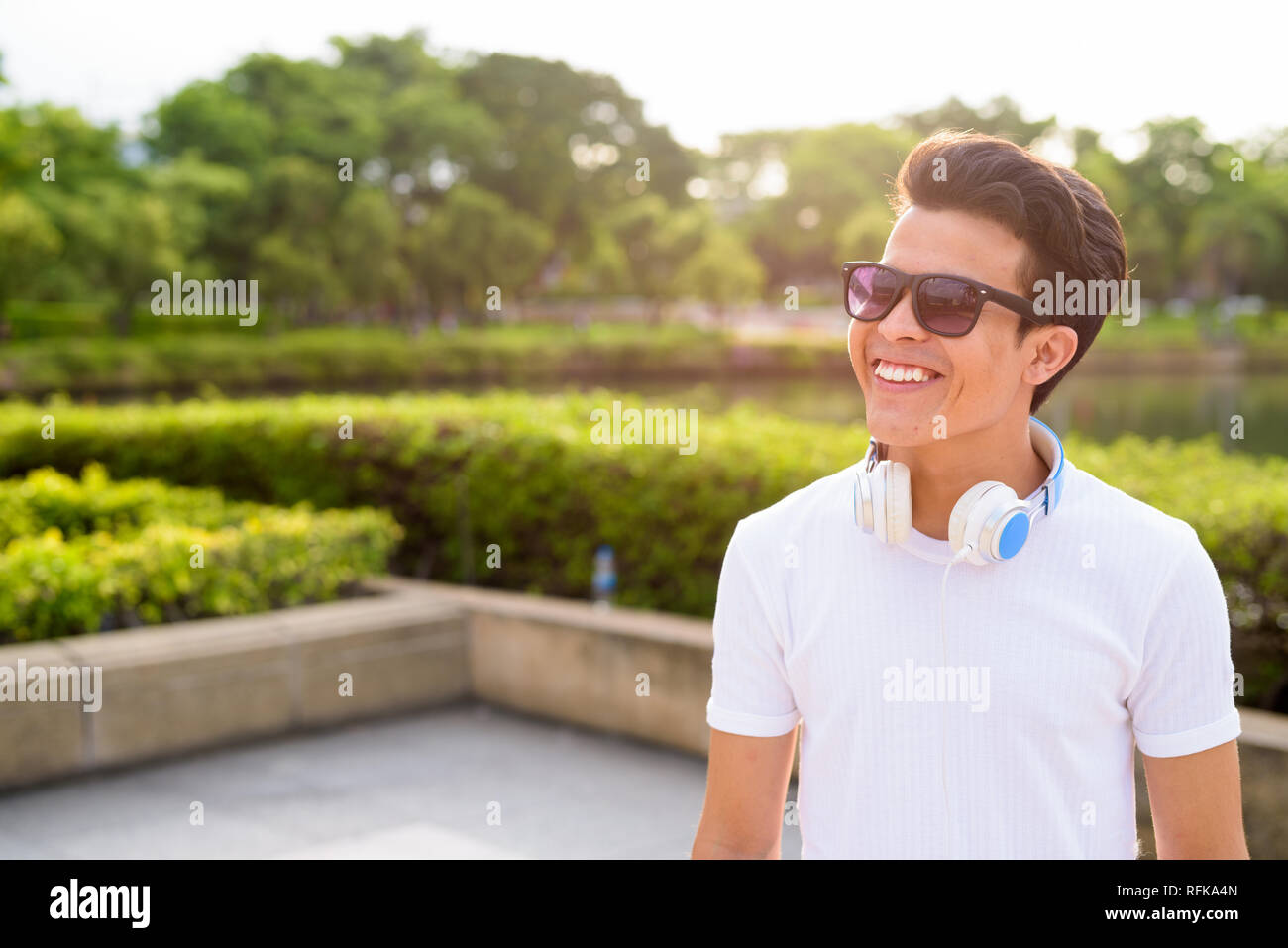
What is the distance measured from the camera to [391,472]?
27.2 feet

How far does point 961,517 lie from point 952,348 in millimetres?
258

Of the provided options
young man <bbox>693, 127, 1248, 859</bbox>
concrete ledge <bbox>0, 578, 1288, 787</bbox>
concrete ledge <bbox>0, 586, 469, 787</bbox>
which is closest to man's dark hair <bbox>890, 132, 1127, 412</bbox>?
young man <bbox>693, 127, 1248, 859</bbox>

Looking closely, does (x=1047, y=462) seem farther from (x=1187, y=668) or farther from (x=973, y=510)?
(x=1187, y=668)

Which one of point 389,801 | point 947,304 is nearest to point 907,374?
point 947,304

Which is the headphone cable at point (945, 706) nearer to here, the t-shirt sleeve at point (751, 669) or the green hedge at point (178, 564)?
the t-shirt sleeve at point (751, 669)

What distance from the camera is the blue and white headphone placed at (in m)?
1.74

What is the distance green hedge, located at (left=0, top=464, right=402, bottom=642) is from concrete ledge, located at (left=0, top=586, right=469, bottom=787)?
192 mm

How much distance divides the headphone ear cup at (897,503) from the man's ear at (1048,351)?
11.2 inches

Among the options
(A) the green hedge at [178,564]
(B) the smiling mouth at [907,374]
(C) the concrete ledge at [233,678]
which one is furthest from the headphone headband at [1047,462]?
(A) the green hedge at [178,564]

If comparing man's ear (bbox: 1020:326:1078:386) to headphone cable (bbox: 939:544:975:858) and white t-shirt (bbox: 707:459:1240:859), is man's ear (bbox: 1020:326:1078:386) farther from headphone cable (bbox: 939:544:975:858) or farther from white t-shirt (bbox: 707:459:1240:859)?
headphone cable (bbox: 939:544:975:858)

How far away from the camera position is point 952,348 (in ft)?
6.07

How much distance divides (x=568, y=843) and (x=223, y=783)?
1.65 meters

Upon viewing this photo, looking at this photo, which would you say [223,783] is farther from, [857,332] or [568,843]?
[857,332]
